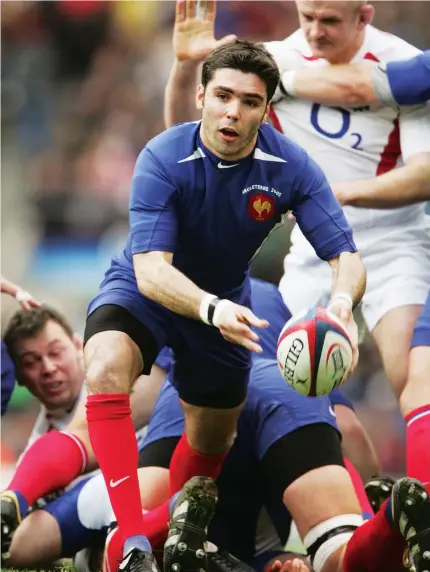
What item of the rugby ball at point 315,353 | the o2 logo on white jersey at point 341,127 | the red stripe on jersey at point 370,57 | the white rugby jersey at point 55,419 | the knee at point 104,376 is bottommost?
the white rugby jersey at point 55,419

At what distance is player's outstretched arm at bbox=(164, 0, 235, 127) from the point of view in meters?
5.12

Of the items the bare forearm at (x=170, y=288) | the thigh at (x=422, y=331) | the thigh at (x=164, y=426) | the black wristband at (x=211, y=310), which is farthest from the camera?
the thigh at (x=164, y=426)

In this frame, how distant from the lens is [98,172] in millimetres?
7363

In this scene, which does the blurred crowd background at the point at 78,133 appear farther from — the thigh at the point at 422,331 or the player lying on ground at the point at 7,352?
the thigh at the point at 422,331

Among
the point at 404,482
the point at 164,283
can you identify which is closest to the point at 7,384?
the point at 164,283

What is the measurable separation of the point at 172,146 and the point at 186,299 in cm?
65

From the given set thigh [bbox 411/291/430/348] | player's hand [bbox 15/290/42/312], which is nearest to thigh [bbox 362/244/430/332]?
thigh [bbox 411/291/430/348]

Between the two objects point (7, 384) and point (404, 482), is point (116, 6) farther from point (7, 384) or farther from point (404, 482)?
point (404, 482)

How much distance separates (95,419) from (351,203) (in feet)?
6.07

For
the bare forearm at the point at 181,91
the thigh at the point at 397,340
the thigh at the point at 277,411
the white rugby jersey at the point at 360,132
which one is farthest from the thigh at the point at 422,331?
the bare forearm at the point at 181,91

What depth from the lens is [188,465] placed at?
4105 millimetres

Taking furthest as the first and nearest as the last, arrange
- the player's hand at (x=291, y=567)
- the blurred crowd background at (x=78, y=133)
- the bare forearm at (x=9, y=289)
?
the blurred crowd background at (x=78, y=133)
the bare forearm at (x=9, y=289)
the player's hand at (x=291, y=567)

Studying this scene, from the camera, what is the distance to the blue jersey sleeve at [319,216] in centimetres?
378

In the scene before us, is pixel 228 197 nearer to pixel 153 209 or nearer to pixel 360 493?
pixel 153 209
